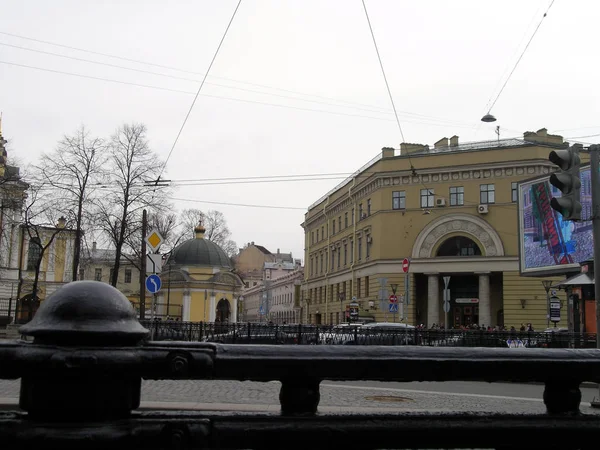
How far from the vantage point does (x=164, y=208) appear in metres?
33.1

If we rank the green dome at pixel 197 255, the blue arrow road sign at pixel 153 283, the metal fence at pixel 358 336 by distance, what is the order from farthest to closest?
the green dome at pixel 197 255, the metal fence at pixel 358 336, the blue arrow road sign at pixel 153 283

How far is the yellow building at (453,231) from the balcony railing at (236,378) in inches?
1618

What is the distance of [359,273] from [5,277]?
1102 inches

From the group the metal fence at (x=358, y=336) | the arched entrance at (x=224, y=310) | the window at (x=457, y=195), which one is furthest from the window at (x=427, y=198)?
the metal fence at (x=358, y=336)

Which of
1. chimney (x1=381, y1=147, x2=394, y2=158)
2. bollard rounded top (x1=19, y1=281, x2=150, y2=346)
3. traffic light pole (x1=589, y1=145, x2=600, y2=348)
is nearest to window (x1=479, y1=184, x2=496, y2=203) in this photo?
chimney (x1=381, y1=147, x2=394, y2=158)

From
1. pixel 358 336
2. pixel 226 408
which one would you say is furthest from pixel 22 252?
pixel 226 408

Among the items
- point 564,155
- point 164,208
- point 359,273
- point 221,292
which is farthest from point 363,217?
point 564,155

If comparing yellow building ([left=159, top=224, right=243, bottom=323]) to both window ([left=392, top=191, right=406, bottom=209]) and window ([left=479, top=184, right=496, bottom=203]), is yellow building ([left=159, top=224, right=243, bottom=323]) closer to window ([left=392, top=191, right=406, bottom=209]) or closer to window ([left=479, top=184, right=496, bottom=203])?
window ([left=392, top=191, right=406, bottom=209])

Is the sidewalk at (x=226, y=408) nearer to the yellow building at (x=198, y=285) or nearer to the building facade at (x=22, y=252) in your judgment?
the building facade at (x=22, y=252)

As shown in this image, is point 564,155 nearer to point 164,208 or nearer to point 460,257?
point 164,208

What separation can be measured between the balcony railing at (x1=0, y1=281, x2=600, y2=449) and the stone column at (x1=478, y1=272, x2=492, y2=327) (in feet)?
147

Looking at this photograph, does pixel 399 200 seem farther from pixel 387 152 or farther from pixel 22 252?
pixel 22 252

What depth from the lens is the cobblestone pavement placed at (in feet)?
32.3

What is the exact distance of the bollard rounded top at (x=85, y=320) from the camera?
1615mm
